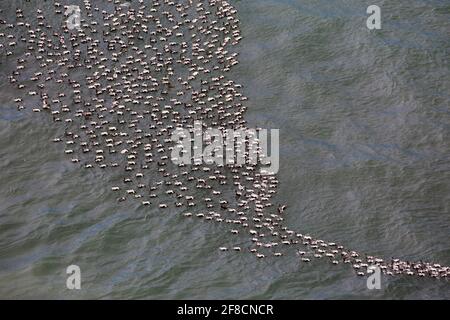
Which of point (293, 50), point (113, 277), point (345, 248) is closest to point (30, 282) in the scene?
point (113, 277)

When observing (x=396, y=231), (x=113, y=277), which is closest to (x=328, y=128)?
(x=396, y=231)

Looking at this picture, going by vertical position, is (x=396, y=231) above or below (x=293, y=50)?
below

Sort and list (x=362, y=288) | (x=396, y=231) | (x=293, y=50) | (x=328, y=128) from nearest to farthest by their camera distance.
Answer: (x=362, y=288) < (x=396, y=231) < (x=328, y=128) < (x=293, y=50)

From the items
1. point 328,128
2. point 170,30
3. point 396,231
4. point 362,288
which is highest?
point 170,30

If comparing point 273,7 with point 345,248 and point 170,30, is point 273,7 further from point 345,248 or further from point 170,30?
point 345,248

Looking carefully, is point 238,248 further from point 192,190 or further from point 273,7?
point 273,7

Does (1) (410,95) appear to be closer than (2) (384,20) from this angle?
Yes

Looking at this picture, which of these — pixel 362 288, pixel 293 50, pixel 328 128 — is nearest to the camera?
pixel 362 288
